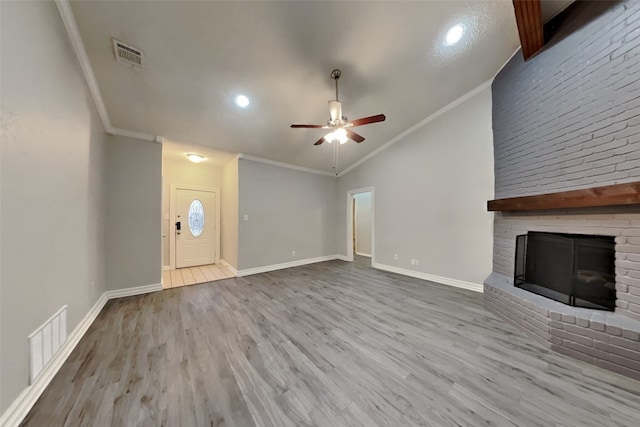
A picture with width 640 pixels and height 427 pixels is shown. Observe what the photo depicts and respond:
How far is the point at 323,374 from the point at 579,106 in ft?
11.9

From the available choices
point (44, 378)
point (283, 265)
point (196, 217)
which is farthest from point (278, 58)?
point (196, 217)

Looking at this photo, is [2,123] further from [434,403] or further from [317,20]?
[434,403]

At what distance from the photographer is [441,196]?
156 inches

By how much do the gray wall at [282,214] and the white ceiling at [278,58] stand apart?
1.28 metres

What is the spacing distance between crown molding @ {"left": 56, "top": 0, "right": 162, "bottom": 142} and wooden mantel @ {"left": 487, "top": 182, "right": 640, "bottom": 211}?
4.91 meters

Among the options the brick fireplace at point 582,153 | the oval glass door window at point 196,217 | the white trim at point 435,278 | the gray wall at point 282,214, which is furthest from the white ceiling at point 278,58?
the white trim at point 435,278

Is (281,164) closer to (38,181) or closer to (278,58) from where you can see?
(278,58)

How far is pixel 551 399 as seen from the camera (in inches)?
55.7

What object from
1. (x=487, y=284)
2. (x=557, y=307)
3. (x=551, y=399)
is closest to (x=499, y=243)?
(x=487, y=284)

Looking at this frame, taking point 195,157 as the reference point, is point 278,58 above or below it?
above

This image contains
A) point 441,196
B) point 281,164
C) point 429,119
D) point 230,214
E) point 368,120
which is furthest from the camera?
point 281,164

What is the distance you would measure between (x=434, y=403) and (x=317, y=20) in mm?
3484

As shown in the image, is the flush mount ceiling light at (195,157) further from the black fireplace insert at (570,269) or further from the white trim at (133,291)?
the black fireplace insert at (570,269)

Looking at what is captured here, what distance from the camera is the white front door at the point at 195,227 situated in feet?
16.7
